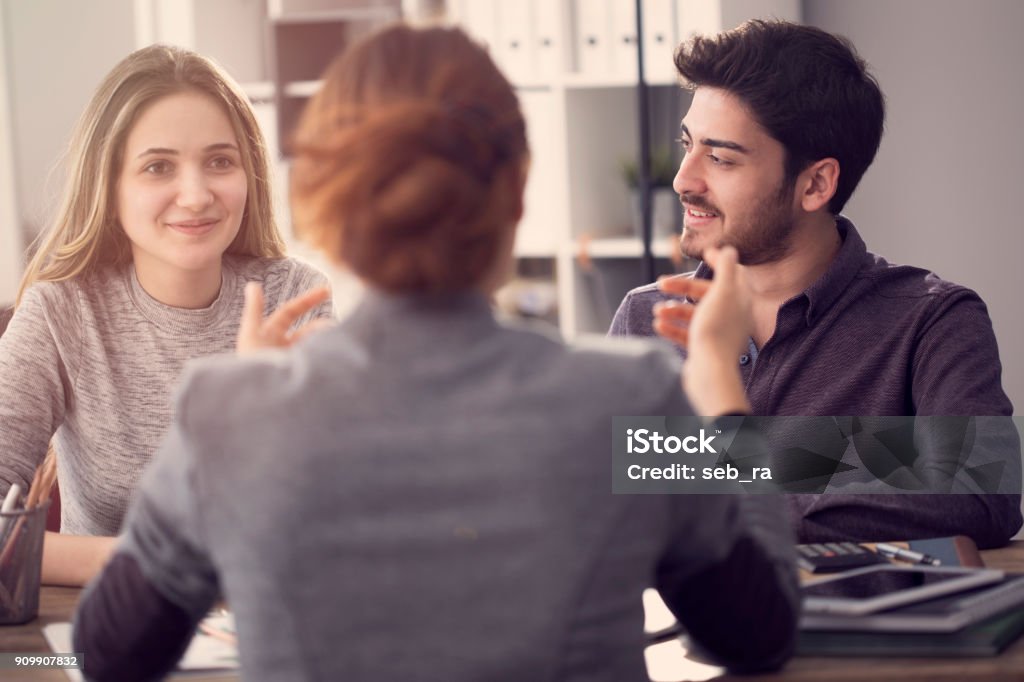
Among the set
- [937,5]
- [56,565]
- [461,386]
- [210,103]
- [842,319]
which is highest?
[937,5]

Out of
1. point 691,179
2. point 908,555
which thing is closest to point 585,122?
point 691,179

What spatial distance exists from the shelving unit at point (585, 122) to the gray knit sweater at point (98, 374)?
4.63 feet

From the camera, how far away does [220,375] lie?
785 mm

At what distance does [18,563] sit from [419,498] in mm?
618

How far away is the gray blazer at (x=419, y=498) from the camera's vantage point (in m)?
0.75

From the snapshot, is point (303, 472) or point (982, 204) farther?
point (982, 204)

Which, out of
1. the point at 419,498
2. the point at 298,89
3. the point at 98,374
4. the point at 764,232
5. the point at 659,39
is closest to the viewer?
the point at 419,498

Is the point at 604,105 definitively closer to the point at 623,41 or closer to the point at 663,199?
the point at 623,41

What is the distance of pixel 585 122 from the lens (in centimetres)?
321

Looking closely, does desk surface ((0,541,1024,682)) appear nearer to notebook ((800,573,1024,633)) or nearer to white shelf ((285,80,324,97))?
notebook ((800,573,1024,633))

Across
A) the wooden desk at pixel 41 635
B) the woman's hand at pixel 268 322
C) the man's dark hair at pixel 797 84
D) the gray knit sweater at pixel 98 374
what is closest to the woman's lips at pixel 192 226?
the gray knit sweater at pixel 98 374

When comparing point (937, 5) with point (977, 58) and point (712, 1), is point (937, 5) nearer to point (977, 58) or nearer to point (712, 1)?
point (977, 58)

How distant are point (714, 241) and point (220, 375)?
1.23m

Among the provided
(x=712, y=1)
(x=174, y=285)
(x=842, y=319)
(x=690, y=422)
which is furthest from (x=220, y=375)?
(x=712, y=1)
